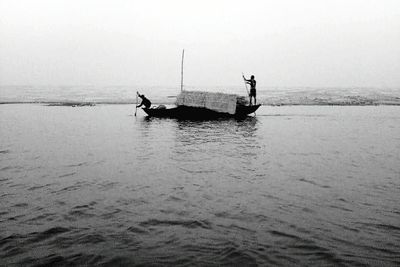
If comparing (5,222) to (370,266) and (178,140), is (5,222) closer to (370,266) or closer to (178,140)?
(370,266)

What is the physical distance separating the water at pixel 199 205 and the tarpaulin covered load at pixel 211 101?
511 inches

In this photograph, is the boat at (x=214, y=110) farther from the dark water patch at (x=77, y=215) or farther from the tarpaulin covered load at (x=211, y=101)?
the dark water patch at (x=77, y=215)

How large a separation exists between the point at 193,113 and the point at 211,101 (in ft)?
7.33

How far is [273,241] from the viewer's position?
4586 millimetres

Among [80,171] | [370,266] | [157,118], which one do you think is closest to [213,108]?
[157,118]

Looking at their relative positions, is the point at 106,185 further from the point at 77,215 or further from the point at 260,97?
the point at 260,97

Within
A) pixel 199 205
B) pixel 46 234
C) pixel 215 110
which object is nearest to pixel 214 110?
pixel 215 110

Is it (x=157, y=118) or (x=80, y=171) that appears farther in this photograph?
(x=157, y=118)

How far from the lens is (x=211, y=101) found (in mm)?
26031

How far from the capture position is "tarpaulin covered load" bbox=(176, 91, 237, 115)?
973 inches

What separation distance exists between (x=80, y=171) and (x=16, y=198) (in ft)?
7.13

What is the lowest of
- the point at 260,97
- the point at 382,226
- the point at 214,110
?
the point at 382,226

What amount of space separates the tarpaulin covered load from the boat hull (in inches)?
19.0

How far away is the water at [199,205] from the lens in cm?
426
